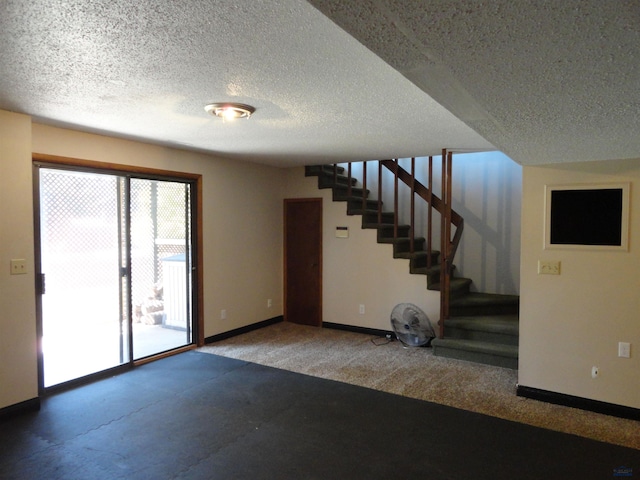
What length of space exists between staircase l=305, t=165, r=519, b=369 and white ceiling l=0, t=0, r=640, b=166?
1.96 metres

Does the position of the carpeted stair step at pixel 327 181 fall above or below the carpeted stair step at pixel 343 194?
above

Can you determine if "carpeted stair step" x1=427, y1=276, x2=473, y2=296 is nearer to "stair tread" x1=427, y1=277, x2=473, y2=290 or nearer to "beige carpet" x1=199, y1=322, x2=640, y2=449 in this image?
"stair tread" x1=427, y1=277, x2=473, y2=290

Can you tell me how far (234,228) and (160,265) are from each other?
110 cm

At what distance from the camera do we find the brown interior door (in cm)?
590

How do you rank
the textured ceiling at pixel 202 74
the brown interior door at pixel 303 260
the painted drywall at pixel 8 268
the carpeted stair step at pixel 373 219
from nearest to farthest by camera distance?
the textured ceiling at pixel 202 74 < the painted drywall at pixel 8 268 < the carpeted stair step at pixel 373 219 < the brown interior door at pixel 303 260

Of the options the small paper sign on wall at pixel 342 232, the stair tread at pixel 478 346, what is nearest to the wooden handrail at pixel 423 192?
the small paper sign on wall at pixel 342 232

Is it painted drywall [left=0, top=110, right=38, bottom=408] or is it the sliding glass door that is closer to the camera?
painted drywall [left=0, top=110, right=38, bottom=408]

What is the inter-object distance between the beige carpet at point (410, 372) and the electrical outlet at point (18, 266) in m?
2.12

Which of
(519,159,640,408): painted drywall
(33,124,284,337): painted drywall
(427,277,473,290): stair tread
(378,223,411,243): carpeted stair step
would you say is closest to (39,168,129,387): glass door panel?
(33,124,284,337): painted drywall

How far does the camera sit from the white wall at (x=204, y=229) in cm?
304

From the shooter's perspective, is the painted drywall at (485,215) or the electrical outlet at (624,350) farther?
the painted drywall at (485,215)

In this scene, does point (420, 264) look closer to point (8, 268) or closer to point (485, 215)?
point (485, 215)

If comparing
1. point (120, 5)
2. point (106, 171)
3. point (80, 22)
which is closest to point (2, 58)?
point (80, 22)

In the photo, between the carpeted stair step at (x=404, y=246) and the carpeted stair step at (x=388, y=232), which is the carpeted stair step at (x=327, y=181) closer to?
the carpeted stair step at (x=388, y=232)
